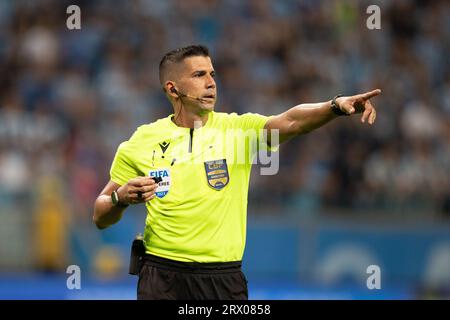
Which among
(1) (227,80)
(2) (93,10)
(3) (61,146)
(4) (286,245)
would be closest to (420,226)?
(4) (286,245)

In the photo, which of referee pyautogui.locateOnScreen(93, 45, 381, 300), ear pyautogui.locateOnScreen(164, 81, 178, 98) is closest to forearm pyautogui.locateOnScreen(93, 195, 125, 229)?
referee pyautogui.locateOnScreen(93, 45, 381, 300)

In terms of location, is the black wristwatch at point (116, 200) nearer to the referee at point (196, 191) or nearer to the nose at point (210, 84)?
the referee at point (196, 191)

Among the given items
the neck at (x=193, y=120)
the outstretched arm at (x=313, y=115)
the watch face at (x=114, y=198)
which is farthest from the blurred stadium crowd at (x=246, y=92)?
the outstretched arm at (x=313, y=115)

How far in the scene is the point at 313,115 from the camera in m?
6.42

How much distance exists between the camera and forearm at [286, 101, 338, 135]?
6.36 metres

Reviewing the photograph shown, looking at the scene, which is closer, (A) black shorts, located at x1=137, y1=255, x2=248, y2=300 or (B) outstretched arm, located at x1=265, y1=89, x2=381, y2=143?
(B) outstretched arm, located at x1=265, y1=89, x2=381, y2=143

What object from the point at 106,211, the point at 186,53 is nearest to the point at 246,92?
the point at 186,53

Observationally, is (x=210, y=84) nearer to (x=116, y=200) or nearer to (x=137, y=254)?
(x=116, y=200)

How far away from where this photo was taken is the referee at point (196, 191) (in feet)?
21.6

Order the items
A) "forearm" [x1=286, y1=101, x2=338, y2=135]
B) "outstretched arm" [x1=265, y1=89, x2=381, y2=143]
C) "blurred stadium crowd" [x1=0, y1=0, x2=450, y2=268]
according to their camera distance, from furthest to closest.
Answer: "blurred stadium crowd" [x1=0, y1=0, x2=450, y2=268]
"forearm" [x1=286, y1=101, x2=338, y2=135]
"outstretched arm" [x1=265, y1=89, x2=381, y2=143]

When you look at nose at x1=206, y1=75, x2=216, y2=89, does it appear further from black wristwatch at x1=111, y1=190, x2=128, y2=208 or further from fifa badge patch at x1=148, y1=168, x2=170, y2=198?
black wristwatch at x1=111, y1=190, x2=128, y2=208

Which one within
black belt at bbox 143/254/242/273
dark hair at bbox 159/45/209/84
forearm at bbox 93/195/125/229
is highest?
dark hair at bbox 159/45/209/84

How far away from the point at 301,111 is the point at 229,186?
0.68 meters

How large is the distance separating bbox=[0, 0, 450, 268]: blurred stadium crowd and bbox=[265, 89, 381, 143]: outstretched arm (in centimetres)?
681
